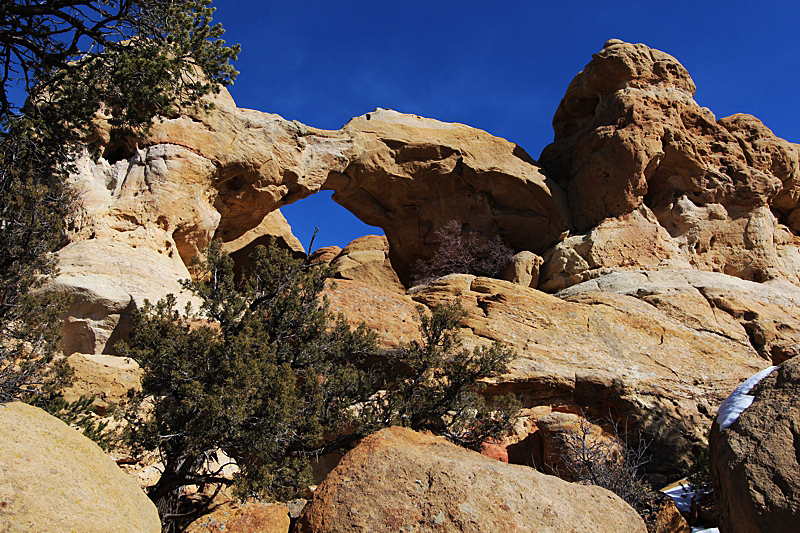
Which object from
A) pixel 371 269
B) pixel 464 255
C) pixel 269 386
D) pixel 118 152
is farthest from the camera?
pixel 371 269

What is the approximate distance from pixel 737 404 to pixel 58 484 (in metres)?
5.72

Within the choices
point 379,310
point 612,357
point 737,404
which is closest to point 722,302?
point 612,357

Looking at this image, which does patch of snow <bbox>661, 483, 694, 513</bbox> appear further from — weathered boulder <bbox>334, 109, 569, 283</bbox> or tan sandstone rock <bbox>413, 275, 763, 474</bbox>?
weathered boulder <bbox>334, 109, 569, 283</bbox>

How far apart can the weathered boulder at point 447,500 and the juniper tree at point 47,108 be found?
13.0 ft

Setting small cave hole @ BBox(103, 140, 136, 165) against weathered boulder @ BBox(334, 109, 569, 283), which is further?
weathered boulder @ BBox(334, 109, 569, 283)

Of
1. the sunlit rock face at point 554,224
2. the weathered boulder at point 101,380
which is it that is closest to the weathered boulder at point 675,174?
the sunlit rock face at point 554,224

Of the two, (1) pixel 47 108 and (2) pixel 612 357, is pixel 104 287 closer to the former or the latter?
(1) pixel 47 108

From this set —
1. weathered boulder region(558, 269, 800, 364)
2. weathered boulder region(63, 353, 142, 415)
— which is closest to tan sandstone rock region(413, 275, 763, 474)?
weathered boulder region(558, 269, 800, 364)

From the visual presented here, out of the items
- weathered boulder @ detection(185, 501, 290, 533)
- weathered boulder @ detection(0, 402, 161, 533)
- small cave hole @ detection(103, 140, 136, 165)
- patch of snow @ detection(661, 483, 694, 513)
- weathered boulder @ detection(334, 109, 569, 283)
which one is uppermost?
weathered boulder @ detection(334, 109, 569, 283)

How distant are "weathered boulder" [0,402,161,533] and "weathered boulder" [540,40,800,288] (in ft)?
44.7

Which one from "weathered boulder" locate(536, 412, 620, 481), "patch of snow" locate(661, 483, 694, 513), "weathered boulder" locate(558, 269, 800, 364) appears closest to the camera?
"patch of snow" locate(661, 483, 694, 513)

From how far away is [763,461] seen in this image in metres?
5.00

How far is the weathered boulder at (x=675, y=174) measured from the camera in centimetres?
1614

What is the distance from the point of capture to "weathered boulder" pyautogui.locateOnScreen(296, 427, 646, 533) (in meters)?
4.15
